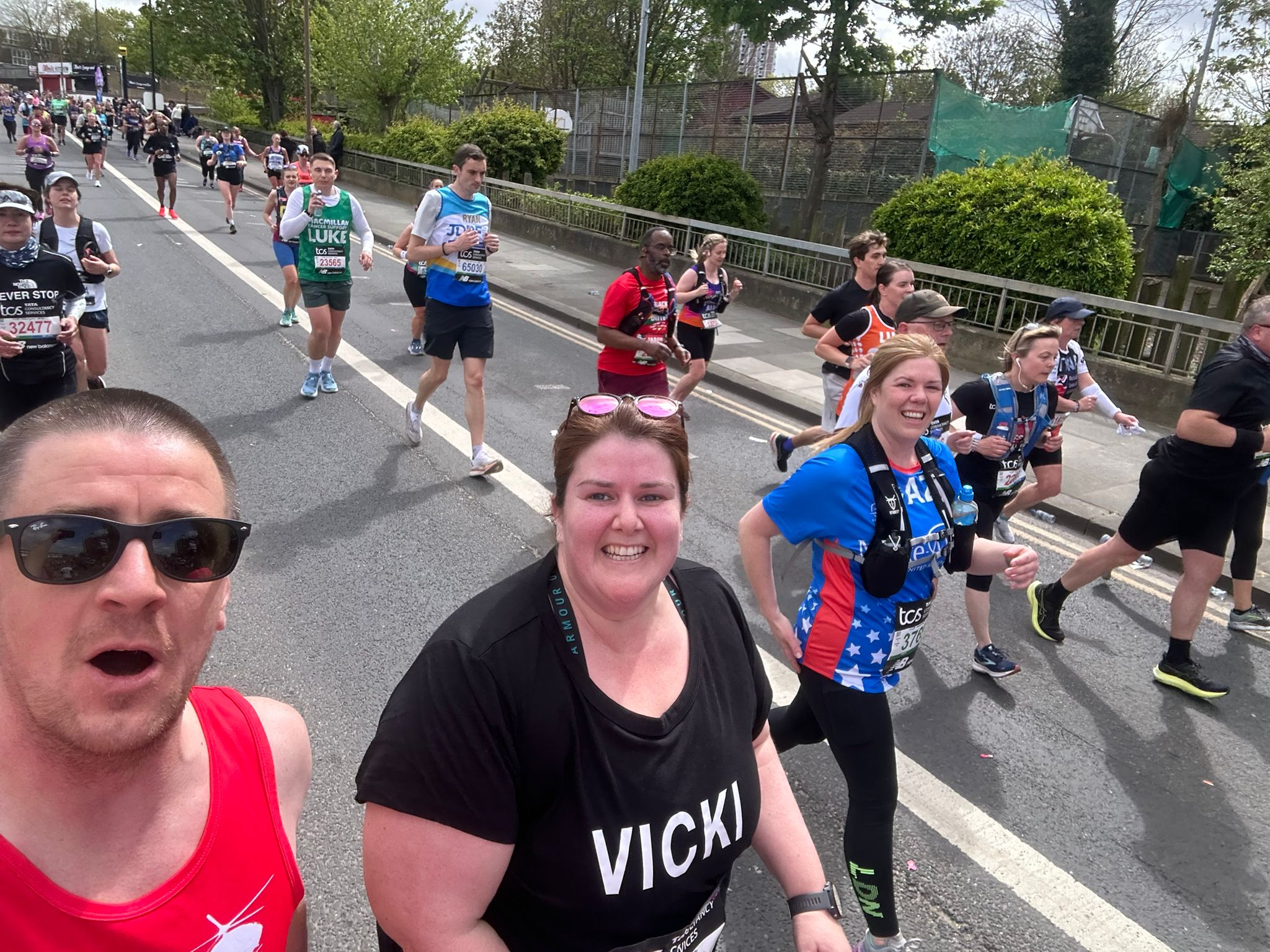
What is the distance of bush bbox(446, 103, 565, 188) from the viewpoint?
23.6 m

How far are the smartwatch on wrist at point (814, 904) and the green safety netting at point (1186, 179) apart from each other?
23552 mm

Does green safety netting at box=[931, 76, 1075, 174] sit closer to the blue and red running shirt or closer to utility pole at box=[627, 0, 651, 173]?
utility pole at box=[627, 0, 651, 173]

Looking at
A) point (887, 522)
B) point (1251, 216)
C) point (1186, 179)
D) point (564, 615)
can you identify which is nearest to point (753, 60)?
point (1186, 179)

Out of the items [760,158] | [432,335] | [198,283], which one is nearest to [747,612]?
[432,335]

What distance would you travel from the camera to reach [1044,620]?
4.97 metres

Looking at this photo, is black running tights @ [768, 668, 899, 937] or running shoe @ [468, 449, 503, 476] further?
running shoe @ [468, 449, 503, 476]

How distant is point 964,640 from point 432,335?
14.0 ft

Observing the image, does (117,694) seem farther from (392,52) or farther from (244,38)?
(244,38)

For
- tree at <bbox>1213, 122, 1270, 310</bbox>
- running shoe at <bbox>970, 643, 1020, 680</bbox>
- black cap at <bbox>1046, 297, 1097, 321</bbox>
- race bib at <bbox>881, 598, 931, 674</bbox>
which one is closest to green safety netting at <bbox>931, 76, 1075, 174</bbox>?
tree at <bbox>1213, 122, 1270, 310</bbox>

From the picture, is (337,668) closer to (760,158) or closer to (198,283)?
(198,283)

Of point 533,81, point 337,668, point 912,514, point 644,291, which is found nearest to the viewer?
point 912,514

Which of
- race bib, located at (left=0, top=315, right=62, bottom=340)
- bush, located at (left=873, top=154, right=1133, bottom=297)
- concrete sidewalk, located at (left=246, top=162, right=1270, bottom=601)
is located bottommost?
concrete sidewalk, located at (left=246, top=162, right=1270, bottom=601)

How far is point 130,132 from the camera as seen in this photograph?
33.2 meters

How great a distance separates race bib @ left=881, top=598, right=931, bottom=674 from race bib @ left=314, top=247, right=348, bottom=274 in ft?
21.8
